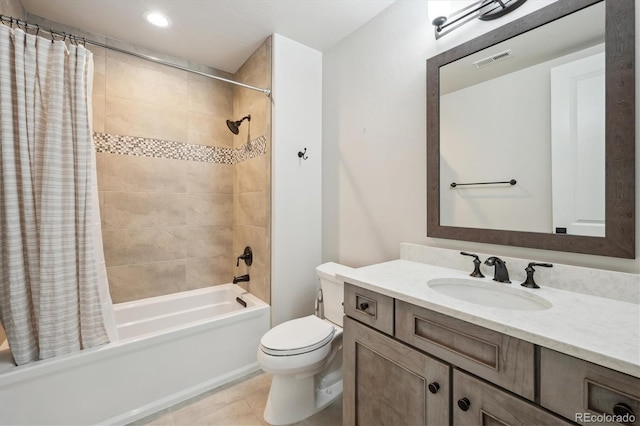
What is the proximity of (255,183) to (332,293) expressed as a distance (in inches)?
44.8

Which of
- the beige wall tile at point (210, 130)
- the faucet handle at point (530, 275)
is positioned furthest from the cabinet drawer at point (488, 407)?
the beige wall tile at point (210, 130)

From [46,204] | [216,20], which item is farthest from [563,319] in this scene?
[216,20]

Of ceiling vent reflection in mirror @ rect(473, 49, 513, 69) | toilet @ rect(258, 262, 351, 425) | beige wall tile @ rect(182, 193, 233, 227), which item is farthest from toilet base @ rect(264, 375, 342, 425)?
ceiling vent reflection in mirror @ rect(473, 49, 513, 69)

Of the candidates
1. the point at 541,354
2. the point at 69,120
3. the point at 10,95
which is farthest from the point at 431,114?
the point at 10,95

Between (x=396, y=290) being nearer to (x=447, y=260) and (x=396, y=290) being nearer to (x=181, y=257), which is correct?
(x=447, y=260)

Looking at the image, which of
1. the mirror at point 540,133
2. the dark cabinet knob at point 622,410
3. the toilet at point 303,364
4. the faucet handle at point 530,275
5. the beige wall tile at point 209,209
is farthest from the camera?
the beige wall tile at point 209,209

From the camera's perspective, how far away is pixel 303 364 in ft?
4.68

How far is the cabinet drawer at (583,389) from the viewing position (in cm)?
57

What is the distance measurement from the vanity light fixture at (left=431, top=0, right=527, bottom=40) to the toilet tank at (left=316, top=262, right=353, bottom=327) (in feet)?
4.79

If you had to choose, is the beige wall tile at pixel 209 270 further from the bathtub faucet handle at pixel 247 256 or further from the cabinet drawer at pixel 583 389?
the cabinet drawer at pixel 583 389

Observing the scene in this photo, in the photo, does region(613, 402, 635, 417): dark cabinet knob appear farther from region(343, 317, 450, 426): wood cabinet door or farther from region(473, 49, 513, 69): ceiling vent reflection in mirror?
region(473, 49, 513, 69): ceiling vent reflection in mirror

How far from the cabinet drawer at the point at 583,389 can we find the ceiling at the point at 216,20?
2.00 metres

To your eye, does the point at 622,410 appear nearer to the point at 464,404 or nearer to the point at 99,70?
the point at 464,404

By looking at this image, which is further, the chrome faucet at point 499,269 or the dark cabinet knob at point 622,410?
the chrome faucet at point 499,269
